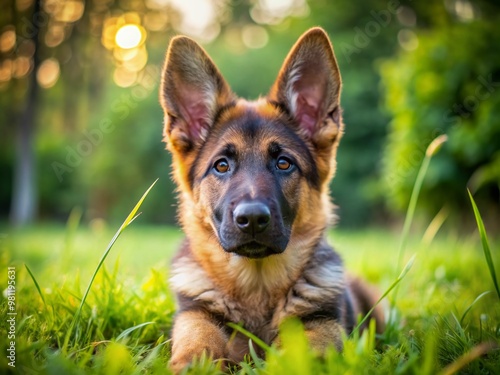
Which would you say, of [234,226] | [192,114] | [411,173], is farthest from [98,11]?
[234,226]

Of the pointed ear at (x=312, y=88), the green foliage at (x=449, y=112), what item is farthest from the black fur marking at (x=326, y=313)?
the green foliage at (x=449, y=112)

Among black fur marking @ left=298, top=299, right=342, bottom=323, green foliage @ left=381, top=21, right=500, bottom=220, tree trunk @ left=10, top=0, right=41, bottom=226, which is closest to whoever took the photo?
black fur marking @ left=298, top=299, right=342, bottom=323

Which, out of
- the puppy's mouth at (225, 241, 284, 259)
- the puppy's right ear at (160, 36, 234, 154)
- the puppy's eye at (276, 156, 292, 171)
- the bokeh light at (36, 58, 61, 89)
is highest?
the puppy's right ear at (160, 36, 234, 154)

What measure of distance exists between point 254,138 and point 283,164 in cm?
29

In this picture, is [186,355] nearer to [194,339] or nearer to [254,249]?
[194,339]

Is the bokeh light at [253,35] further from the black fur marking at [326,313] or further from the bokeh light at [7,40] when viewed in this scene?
the black fur marking at [326,313]

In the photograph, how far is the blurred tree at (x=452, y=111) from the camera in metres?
7.89

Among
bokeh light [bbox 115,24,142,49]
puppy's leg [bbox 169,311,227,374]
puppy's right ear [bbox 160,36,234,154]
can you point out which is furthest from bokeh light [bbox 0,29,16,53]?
puppy's leg [bbox 169,311,227,374]

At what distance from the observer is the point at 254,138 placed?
3295mm

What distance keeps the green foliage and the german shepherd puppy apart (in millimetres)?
5061

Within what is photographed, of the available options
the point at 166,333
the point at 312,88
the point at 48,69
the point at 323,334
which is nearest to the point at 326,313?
the point at 323,334

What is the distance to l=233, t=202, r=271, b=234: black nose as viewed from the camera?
2662 mm

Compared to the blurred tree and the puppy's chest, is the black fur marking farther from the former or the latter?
the blurred tree

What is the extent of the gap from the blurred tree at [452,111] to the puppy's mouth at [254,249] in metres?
5.86
